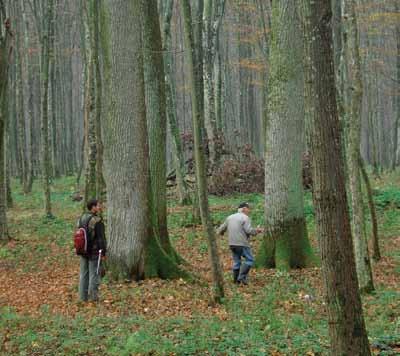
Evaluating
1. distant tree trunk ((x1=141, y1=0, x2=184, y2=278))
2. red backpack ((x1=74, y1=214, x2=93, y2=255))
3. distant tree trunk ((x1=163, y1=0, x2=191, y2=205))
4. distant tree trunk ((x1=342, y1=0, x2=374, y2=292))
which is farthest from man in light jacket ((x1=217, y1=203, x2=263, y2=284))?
distant tree trunk ((x1=163, y1=0, x2=191, y2=205))

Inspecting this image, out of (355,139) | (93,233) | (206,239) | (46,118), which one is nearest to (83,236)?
(93,233)

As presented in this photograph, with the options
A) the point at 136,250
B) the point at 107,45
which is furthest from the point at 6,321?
the point at 107,45

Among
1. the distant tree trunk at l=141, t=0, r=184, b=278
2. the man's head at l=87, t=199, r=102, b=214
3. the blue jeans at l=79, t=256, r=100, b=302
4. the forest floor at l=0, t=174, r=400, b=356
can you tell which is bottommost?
the forest floor at l=0, t=174, r=400, b=356

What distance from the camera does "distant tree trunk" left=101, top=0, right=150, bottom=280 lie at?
11.2 metres

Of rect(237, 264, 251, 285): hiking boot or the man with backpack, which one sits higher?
the man with backpack

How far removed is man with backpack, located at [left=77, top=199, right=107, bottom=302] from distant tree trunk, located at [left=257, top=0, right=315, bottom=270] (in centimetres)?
360

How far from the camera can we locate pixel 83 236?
1007cm

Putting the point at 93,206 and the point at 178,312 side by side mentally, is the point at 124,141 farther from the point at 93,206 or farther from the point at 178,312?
the point at 178,312

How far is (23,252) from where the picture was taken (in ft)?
48.5

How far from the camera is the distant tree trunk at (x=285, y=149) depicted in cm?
1191

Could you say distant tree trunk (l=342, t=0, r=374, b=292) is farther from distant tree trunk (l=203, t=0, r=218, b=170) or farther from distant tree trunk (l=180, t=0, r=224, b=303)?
distant tree trunk (l=203, t=0, r=218, b=170)

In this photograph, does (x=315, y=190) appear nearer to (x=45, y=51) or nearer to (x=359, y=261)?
(x=359, y=261)

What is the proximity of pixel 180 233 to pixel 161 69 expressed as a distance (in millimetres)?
4823

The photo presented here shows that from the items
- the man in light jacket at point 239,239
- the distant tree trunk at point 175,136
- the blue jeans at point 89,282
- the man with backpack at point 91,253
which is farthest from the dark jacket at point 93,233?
the distant tree trunk at point 175,136
